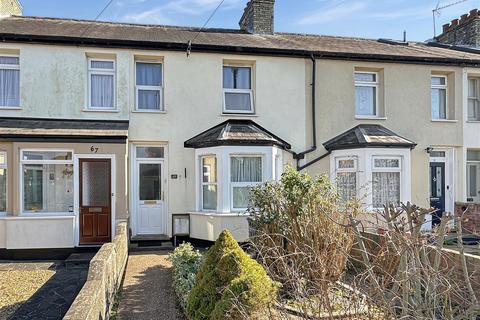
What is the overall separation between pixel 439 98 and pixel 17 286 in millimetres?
13737

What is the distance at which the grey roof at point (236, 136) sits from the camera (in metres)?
10.8

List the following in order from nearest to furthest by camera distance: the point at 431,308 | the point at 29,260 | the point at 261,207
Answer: the point at 431,308 < the point at 261,207 < the point at 29,260

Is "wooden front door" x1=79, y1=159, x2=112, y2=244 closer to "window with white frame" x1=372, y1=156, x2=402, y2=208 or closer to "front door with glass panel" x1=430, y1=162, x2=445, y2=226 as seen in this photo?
"window with white frame" x1=372, y1=156, x2=402, y2=208

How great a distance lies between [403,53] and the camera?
13117mm

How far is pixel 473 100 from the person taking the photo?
1388 centimetres

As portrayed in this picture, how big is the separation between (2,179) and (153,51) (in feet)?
17.9

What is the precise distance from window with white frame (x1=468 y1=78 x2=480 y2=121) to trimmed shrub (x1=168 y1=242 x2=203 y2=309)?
38.0 ft

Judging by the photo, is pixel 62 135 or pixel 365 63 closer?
pixel 62 135

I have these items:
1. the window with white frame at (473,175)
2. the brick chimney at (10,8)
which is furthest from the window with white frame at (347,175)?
the brick chimney at (10,8)

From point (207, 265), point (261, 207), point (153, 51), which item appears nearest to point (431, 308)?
point (207, 265)

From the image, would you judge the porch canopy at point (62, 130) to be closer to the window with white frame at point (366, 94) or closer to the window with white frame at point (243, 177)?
the window with white frame at point (243, 177)

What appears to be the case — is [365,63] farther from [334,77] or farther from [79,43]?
[79,43]

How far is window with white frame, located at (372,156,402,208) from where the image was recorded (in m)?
11.8

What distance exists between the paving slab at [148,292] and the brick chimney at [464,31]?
15.0m
